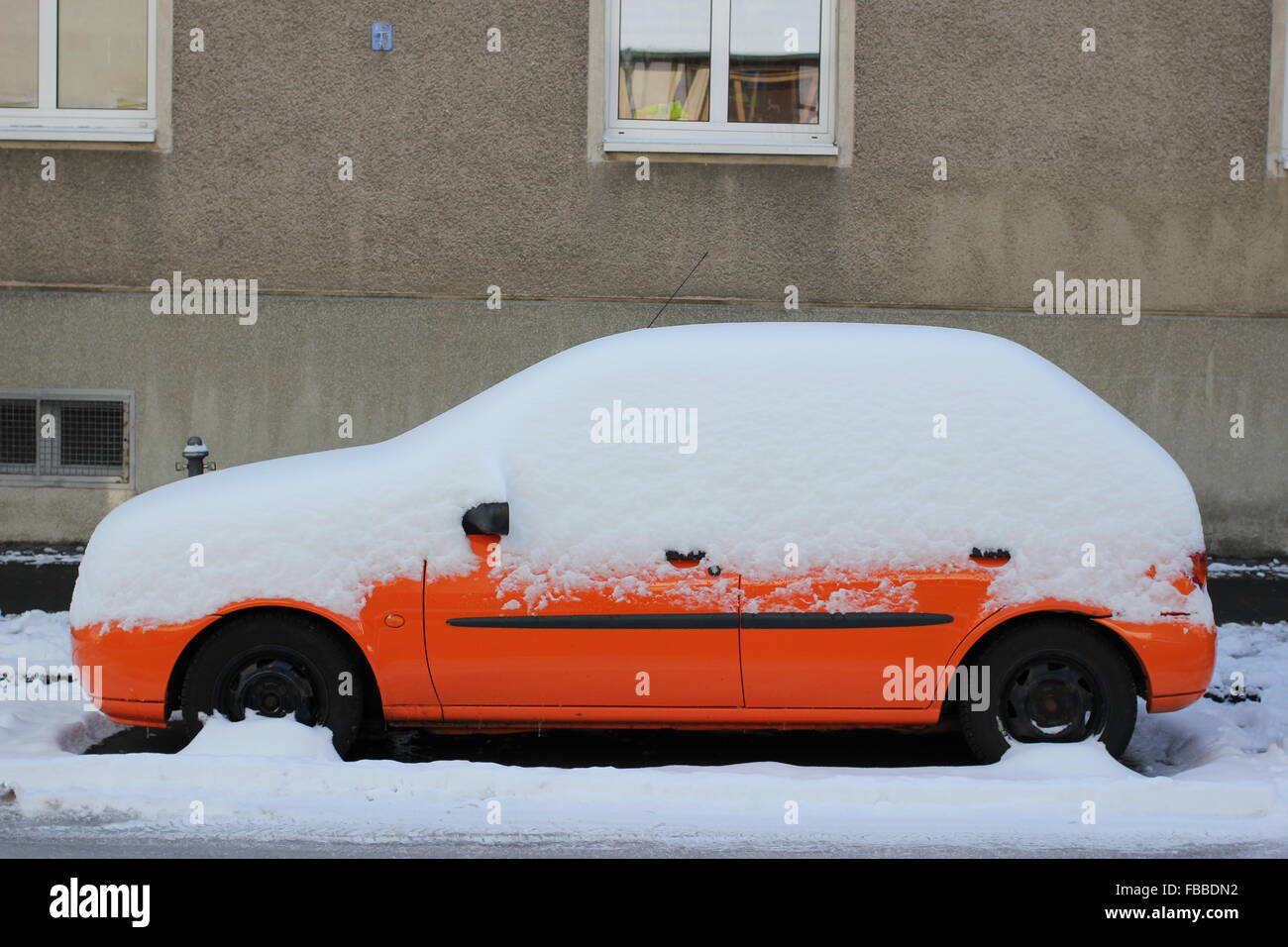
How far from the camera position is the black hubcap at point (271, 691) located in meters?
4.75

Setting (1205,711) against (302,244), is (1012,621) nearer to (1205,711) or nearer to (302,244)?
(1205,711)

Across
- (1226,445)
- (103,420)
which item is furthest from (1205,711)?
(103,420)

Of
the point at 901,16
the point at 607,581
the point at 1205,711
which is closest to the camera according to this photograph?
the point at 607,581

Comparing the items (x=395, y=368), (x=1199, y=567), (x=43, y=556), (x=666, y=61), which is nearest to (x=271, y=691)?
(x=1199, y=567)

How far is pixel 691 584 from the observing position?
15.3 ft

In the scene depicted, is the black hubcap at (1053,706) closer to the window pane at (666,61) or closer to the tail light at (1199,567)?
the tail light at (1199,567)

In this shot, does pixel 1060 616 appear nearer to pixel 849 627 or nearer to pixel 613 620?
pixel 849 627

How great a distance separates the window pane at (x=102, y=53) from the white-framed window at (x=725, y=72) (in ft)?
11.6

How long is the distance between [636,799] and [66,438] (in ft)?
21.4

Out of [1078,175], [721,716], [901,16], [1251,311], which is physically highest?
[901,16]

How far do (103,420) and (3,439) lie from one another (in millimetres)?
714

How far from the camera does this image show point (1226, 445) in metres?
9.25

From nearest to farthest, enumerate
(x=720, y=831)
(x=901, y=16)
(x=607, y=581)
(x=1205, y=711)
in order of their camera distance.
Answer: (x=720, y=831), (x=607, y=581), (x=1205, y=711), (x=901, y=16)

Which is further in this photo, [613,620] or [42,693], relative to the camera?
[42,693]
